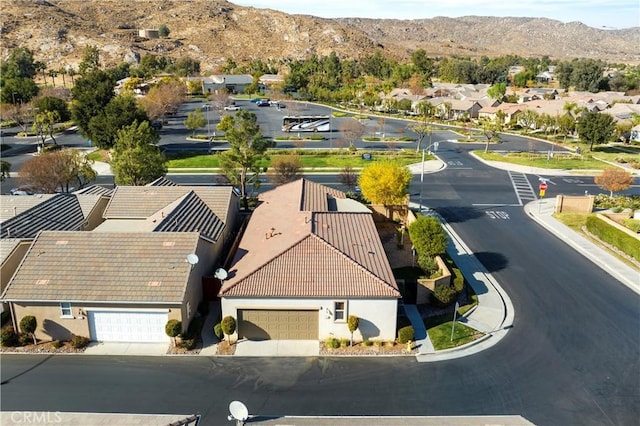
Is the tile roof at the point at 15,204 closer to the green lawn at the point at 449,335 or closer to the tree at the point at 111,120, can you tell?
the green lawn at the point at 449,335

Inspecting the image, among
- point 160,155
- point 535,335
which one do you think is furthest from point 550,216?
point 160,155

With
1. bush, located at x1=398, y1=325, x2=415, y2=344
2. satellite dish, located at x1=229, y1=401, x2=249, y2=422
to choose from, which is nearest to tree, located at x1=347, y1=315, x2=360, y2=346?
bush, located at x1=398, y1=325, x2=415, y2=344

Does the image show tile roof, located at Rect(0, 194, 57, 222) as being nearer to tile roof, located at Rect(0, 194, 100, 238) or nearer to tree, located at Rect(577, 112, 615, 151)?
tile roof, located at Rect(0, 194, 100, 238)

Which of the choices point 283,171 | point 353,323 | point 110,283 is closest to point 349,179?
point 283,171

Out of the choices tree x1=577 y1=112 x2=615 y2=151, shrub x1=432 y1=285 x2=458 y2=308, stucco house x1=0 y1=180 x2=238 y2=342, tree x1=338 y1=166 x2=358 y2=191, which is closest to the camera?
stucco house x1=0 y1=180 x2=238 y2=342

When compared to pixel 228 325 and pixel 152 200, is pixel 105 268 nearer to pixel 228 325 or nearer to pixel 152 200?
pixel 228 325

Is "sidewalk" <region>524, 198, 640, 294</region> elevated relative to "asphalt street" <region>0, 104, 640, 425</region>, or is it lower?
elevated
